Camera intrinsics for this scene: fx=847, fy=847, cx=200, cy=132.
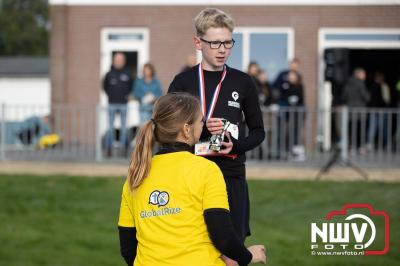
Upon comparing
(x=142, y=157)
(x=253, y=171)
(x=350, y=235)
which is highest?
(x=142, y=157)

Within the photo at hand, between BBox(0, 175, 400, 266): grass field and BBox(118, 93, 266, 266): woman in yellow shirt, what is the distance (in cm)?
485

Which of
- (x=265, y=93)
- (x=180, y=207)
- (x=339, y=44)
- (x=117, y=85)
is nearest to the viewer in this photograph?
(x=180, y=207)

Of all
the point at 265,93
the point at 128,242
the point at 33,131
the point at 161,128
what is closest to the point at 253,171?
the point at 265,93

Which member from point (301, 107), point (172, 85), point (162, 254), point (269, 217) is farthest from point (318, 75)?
point (162, 254)

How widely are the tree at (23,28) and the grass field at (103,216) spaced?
251ft

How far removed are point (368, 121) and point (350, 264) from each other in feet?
20.8

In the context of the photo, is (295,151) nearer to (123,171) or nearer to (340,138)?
(340,138)

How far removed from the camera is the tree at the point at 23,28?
8788cm

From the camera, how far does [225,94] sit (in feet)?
17.9

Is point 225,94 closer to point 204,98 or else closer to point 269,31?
point 204,98

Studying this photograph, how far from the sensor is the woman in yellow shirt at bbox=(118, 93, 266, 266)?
4246mm

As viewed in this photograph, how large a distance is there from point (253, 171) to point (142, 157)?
10.4m

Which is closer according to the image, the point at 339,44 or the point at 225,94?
the point at 225,94

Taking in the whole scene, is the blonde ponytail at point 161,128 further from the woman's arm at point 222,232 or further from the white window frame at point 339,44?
the white window frame at point 339,44
